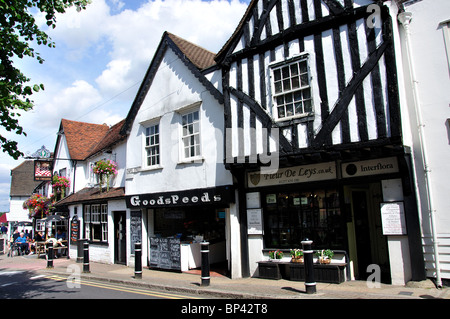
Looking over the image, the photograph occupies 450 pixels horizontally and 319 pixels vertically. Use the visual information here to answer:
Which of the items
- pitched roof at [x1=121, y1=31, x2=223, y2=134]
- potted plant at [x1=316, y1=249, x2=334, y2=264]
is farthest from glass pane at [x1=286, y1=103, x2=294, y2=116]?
potted plant at [x1=316, y1=249, x2=334, y2=264]

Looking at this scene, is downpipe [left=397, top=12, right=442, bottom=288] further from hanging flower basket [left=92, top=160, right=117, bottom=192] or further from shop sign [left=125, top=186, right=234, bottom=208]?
hanging flower basket [left=92, top=160, right=117, bottom=192]

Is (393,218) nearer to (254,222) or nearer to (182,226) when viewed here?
(254,222)

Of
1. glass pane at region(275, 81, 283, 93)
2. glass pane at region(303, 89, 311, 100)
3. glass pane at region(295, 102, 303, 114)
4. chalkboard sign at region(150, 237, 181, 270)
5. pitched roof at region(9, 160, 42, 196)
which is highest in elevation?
pitched roof at region(9, 160, 42, 196)

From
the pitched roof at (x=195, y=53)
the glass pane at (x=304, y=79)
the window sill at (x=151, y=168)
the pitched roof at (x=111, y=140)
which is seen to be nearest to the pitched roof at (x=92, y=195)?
the window sill at (x=151, y=168)

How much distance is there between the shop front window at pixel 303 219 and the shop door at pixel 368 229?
1009 millimetres

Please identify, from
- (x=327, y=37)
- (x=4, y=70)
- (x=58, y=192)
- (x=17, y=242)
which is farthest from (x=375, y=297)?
(x=17, y=242)

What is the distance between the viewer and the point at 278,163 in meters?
9.22

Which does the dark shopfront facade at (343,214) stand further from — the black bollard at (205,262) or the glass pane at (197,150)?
the glass pane at (197,150)

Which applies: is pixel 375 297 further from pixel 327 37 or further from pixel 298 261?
pixel 327 37

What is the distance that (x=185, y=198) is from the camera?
12.1 metres

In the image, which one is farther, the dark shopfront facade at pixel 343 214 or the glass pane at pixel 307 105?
the glass pane at pixel 307 105

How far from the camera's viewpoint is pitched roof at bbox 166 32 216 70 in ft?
42.2

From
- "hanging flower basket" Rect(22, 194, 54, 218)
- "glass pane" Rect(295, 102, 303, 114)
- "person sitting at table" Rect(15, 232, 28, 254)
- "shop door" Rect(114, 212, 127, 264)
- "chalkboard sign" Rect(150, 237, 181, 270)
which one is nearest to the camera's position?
"glass pane" Rect(295, 102, 303, 114)

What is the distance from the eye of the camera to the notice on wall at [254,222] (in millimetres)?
10052
